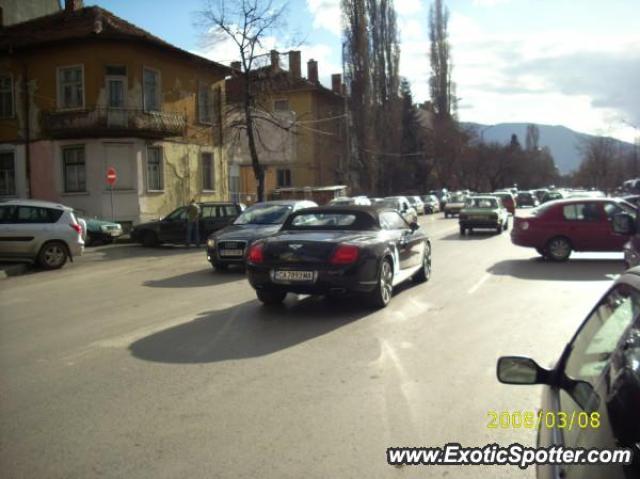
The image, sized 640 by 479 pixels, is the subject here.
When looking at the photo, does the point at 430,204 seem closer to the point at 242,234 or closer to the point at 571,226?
the point at 571,226

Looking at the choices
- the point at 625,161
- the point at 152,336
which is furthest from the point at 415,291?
the point at 625,161

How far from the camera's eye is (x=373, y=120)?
49.6 m

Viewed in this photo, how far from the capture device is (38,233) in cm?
1511

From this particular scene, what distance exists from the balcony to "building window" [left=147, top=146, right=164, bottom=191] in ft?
4.91

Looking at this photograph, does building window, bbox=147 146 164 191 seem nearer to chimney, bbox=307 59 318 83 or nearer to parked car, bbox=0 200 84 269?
parked car, bbox=0 200 84 269

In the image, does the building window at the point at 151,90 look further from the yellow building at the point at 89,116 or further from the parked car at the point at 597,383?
the parked car at the point at 597,383

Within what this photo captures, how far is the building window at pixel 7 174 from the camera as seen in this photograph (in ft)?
92.6

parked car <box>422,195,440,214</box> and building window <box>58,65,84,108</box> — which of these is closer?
building window <box>58,65,84,108</box>

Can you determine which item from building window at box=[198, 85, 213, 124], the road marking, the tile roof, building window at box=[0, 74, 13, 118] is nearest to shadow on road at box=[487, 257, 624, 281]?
the road marking

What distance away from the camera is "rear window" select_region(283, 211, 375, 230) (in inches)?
359

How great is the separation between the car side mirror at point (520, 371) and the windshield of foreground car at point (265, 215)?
11.6 metres

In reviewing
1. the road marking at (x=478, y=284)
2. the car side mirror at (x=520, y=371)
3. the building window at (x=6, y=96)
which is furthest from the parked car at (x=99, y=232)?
the car side mirror at (x=520, y=371)

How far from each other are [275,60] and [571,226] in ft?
59.1

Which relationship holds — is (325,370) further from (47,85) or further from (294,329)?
(47,85)
